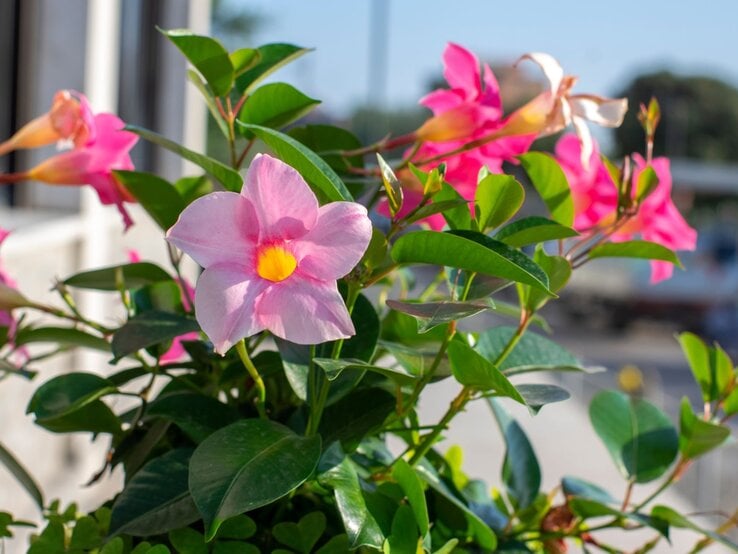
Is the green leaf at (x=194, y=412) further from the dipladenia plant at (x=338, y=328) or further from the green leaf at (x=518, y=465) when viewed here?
the green leaf at (x=518, y=465)

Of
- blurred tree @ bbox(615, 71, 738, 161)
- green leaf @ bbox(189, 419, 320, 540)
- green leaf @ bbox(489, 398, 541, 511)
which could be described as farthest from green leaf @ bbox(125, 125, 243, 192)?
blurred tree @ bbox(615, 71, 738, 161)

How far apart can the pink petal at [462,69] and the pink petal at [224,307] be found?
0.23 m

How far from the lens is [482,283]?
455mm

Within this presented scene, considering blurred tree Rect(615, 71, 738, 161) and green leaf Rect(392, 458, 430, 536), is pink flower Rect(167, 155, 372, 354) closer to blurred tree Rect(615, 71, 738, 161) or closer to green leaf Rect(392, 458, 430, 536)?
green leaf Rect(392, 458, 430, 536)

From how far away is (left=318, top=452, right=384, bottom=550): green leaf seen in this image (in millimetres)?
401

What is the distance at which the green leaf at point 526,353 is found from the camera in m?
0.52

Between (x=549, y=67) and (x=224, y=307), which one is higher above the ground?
(x=549, y=67)

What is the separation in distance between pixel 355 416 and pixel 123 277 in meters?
0.18

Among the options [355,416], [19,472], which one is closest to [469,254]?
[355,416]

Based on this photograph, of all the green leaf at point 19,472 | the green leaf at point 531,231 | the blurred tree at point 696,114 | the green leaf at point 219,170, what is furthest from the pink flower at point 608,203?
the blurred tree at point 696,114

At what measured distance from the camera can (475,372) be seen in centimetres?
41

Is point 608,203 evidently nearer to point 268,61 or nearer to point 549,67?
point 549,67

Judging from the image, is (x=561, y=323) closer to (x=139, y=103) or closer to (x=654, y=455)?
(x=139, y=103)

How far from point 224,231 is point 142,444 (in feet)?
0.57
